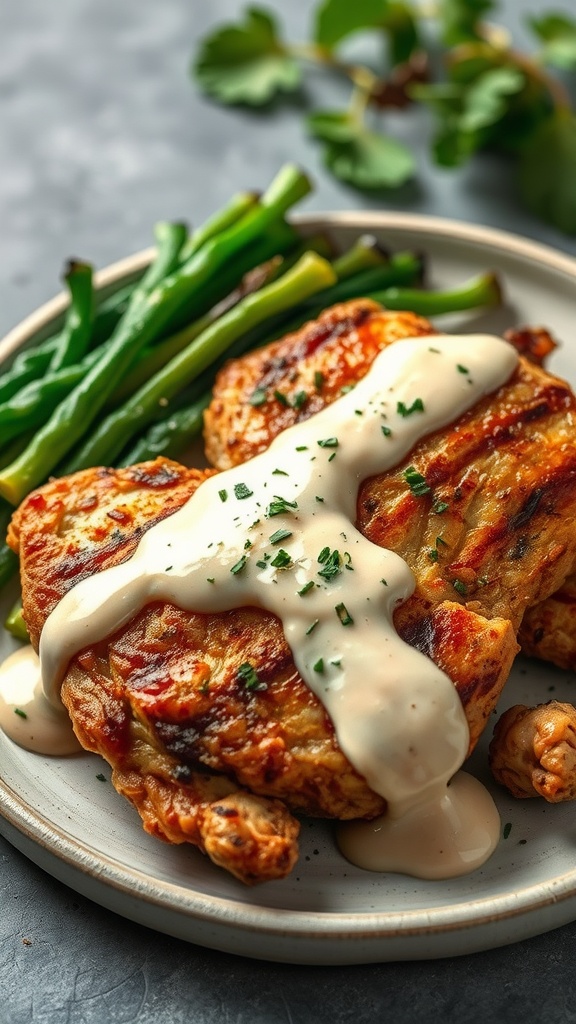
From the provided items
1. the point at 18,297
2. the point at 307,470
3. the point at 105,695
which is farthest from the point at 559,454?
the point at 18,297

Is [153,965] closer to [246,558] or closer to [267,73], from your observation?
[246,558]

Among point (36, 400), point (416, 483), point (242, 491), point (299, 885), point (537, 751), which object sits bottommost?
point (537, 751)

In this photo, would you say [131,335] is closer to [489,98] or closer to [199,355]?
[199,355]

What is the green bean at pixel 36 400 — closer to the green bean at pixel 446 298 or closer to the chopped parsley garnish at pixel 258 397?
the chopped parsley garnish at pixel 258 397

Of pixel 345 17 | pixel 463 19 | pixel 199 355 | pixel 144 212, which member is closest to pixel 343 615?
pixel 199 355

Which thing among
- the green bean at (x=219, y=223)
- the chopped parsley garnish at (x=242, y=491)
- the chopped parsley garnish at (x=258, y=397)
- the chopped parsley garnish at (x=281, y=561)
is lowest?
the chopped parsley garnish at (x=281, y=561)

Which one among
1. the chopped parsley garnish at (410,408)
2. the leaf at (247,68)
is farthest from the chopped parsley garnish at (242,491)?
the leaf at (247,68)
